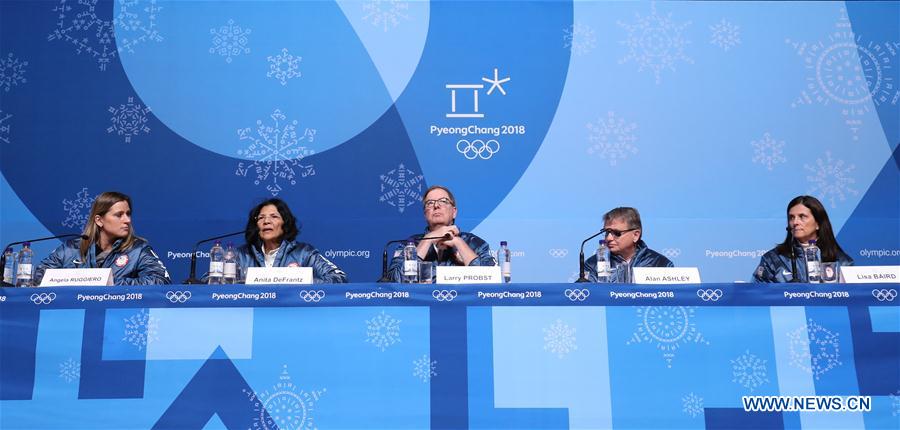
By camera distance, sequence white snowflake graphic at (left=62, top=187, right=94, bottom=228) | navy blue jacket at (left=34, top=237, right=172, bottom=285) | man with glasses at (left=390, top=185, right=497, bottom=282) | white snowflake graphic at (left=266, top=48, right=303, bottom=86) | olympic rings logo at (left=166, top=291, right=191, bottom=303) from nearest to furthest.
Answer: olympic rings logo at (left=166, top=291, right=191, bottom=303) → navy blue jacket at (left=34, top=237, right=172, bottom=285) → man with glasses at (left=390, top=185, right=497, bottom=282) → white snowflake graphic at (left=62, top=187, right=94, bottom=228) → white snowflake graphic at (left=266, top=48, right=303, bottom=86)

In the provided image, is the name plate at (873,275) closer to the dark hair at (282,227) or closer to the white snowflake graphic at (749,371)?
the white snowflake graphic at (749,371)

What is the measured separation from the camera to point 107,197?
12.9 ft

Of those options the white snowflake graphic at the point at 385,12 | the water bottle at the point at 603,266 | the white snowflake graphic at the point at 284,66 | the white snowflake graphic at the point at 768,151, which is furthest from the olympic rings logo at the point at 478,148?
the white snowflake graphic at the point at 768,151

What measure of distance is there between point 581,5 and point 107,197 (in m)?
3.14

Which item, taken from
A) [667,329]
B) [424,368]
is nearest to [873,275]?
[667,329]

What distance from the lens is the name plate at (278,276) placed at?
296cm

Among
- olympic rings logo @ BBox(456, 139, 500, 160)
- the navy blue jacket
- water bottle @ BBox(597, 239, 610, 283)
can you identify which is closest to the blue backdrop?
olympic rings logo @ BBox(456, 139, 500, 160)

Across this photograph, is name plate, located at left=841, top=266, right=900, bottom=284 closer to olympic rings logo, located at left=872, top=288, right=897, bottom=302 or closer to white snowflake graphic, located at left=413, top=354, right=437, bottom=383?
olympic rings logo, located at left=872, top=288, right=897, bottom=302

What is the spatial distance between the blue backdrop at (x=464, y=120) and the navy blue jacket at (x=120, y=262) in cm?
82

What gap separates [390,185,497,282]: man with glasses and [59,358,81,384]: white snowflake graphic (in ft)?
4.88

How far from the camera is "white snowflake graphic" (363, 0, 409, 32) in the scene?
500 cm

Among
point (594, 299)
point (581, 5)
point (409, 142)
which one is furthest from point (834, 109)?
point (594, 299)

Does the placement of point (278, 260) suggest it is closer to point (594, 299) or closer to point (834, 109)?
point (594, 299)

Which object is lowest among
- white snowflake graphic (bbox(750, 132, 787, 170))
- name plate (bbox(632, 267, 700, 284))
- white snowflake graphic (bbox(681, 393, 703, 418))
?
white snowflake graphic (bbox(681, 393, 703, 418))
